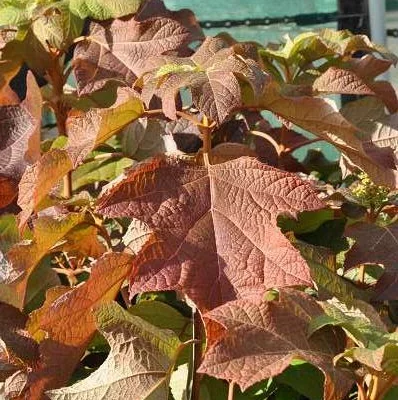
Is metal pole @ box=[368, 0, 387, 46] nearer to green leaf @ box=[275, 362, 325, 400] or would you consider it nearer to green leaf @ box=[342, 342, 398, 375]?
green leaf @ box=[275, 362, 325, 400]

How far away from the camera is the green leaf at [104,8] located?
1005mm

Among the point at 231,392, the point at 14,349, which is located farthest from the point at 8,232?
the point at 231,392

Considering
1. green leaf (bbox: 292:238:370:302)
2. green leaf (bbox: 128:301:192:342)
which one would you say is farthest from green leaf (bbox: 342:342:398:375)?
green leaf (bbox: 128:301:192:342)

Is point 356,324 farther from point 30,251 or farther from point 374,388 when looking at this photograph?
point 30,251

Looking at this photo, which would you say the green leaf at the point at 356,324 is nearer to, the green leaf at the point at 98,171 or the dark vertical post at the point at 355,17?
the green leaf at the point at 98,171

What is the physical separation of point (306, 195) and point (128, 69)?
378mm

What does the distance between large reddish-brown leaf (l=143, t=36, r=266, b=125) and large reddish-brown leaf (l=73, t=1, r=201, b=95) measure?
0.22m

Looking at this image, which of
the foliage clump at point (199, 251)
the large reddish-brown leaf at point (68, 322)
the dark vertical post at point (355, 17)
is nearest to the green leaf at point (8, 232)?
the foliage clump at point (199, 251)

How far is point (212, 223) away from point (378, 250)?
0.52 feet

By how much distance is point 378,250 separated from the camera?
2.49 feet

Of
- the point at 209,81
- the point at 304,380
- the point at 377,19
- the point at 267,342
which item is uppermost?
the point at 209,81

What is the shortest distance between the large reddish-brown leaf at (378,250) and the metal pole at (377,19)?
206 cm

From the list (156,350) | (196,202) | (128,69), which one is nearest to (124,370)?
(156,350)

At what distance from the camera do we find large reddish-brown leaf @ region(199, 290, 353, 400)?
57 cm
